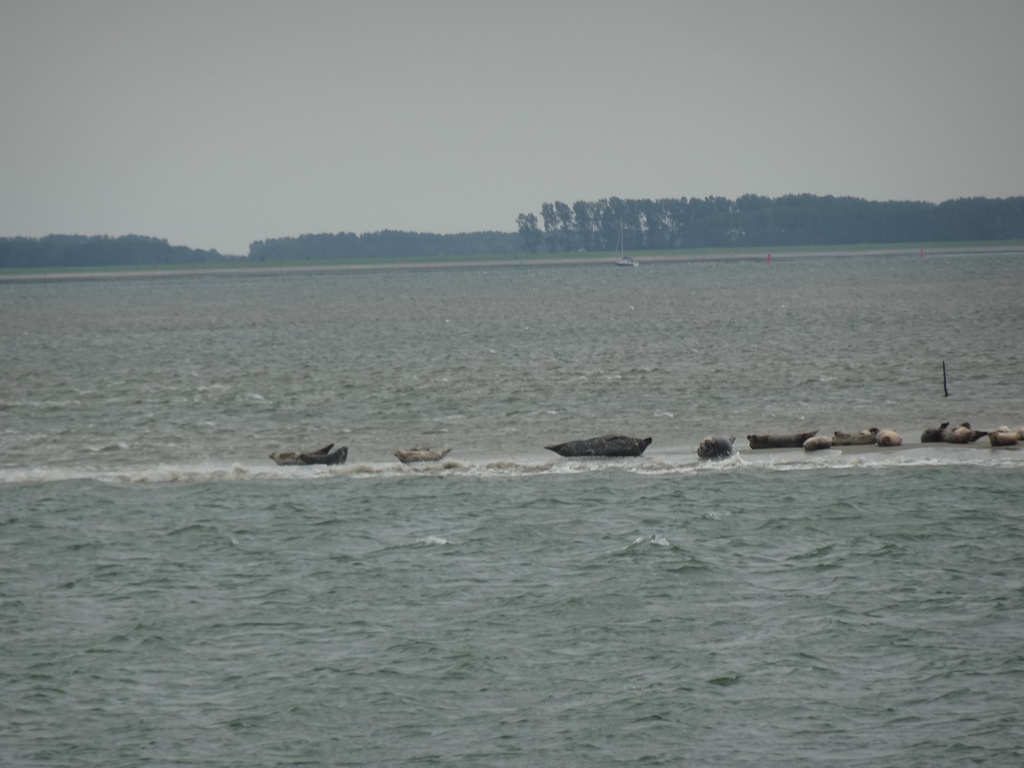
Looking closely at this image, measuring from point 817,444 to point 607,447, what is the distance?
5623 millimetres

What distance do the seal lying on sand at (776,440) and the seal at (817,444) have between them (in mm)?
335

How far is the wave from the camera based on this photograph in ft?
108

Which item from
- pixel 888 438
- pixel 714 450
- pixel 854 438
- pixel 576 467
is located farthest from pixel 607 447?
pixel 888 438

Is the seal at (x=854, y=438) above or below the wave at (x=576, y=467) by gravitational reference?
above

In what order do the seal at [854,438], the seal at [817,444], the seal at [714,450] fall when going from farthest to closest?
the seal at [854,438], the seal at [817,444], the seal at [714,450]

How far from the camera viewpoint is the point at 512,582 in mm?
23453

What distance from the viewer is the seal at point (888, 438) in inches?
1387

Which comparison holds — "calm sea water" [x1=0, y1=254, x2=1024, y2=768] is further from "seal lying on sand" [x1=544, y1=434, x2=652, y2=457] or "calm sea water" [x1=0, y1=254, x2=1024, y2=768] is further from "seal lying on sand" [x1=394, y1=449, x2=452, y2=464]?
"seal lying on sand" [x1=544, y1=434, x2=652, y2=457]

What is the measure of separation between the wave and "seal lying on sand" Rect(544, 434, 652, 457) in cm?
42

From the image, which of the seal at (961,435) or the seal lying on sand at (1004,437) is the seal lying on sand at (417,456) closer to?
the seal at (961,435)

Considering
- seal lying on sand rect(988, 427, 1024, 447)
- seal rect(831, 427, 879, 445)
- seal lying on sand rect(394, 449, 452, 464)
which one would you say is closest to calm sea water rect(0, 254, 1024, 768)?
seal lying on sand rect(394, 449, 452, 464)

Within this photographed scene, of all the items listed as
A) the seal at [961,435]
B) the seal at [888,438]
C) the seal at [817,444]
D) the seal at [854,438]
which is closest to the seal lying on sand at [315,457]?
the seal at [817,444]

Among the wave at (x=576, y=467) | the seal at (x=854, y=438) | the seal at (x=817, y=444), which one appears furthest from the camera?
the seal at (x=854, y=438)

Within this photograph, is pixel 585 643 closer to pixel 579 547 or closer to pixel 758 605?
pixel 758 605
